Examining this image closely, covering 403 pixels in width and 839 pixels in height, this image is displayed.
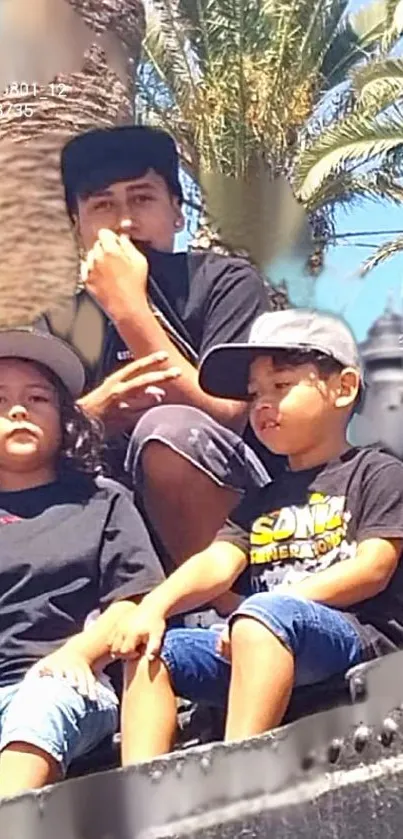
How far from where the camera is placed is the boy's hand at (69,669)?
241 inches

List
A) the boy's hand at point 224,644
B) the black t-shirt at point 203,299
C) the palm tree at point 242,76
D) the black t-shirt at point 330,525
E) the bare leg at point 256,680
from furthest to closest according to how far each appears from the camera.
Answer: the palm tree at point 242,76 < the black t-shirt at point 203,299 < the black t-shirt at point 330,525 < the boy's hand at point 224,644 < the bare leg at point 256,680

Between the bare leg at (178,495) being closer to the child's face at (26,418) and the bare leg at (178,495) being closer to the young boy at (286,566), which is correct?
the young boy at (286,566)

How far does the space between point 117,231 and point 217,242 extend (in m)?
0.47

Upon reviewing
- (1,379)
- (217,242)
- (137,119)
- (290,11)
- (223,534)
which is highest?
(290,11)

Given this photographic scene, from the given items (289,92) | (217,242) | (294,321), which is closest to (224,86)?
(289,92)

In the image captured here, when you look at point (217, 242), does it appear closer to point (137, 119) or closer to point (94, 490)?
point (137, 119)

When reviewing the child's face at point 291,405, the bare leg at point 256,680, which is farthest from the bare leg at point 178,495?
the bare leg at point 256,680

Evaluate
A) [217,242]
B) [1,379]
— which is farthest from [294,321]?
[1,379]

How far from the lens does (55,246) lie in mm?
6637

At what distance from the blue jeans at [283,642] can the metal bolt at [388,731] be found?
308mm

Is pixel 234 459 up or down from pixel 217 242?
down

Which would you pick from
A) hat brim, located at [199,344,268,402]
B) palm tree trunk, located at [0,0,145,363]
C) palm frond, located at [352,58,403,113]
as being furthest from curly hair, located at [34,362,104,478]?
palm frond, located at [352,58,403,113]

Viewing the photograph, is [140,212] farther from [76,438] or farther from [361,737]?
[361,737]

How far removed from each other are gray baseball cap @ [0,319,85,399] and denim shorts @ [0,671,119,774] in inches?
52.3
